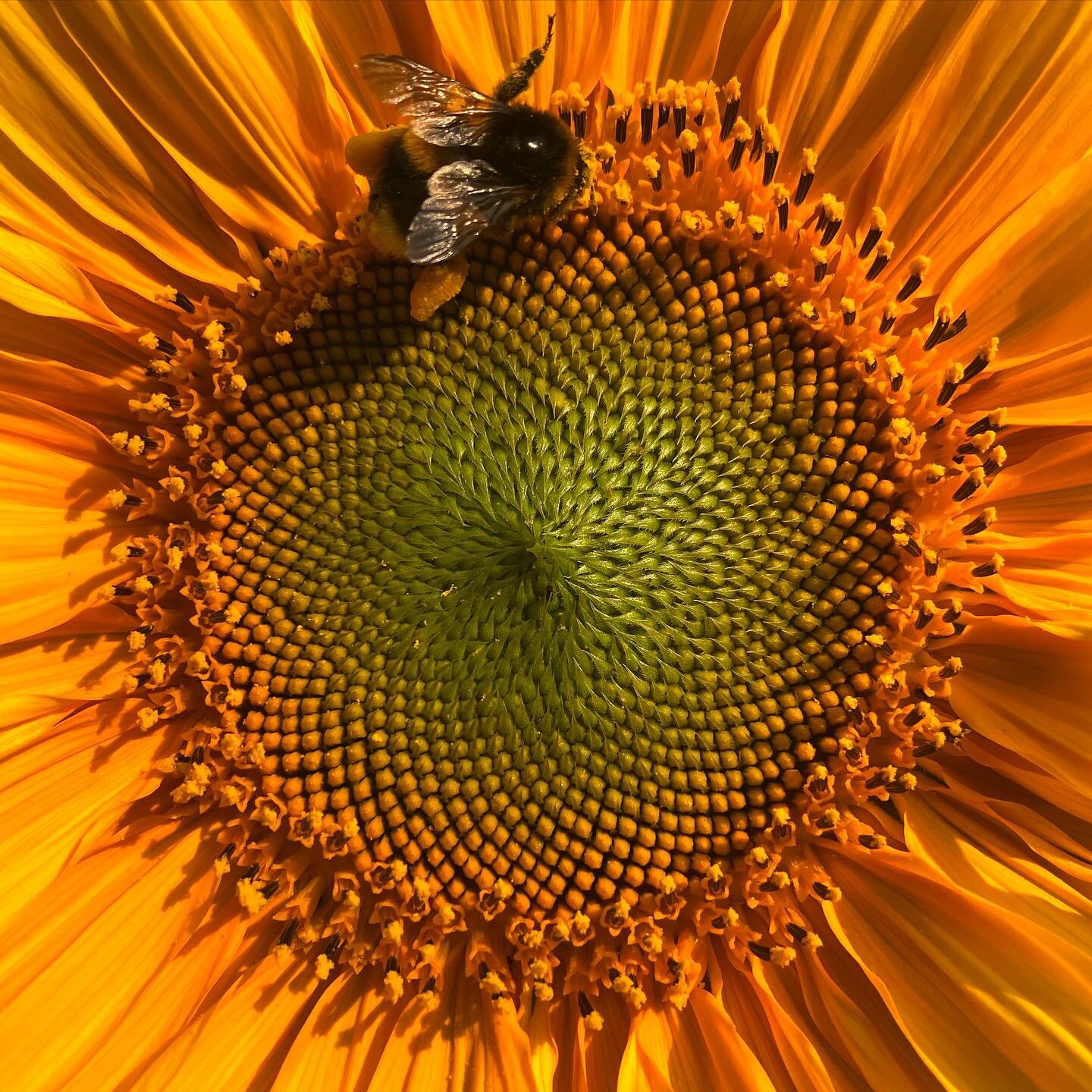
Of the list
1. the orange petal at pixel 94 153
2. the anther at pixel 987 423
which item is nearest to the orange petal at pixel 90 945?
the orange petal at pixel 94 153

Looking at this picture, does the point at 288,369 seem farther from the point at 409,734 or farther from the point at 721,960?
the point at 721,960

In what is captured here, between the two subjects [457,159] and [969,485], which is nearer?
[457,159]

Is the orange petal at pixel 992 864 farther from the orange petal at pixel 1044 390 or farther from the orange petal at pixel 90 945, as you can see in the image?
the orange petal at pixel 90 945

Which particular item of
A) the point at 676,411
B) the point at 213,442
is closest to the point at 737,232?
the point at 676,411

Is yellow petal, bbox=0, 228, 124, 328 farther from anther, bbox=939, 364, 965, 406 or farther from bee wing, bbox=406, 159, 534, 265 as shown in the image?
anther, bbox=939, 364, 965, 406

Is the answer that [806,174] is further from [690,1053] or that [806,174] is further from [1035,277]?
[690,1053]

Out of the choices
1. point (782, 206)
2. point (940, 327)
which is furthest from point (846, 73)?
point (940, 327)
